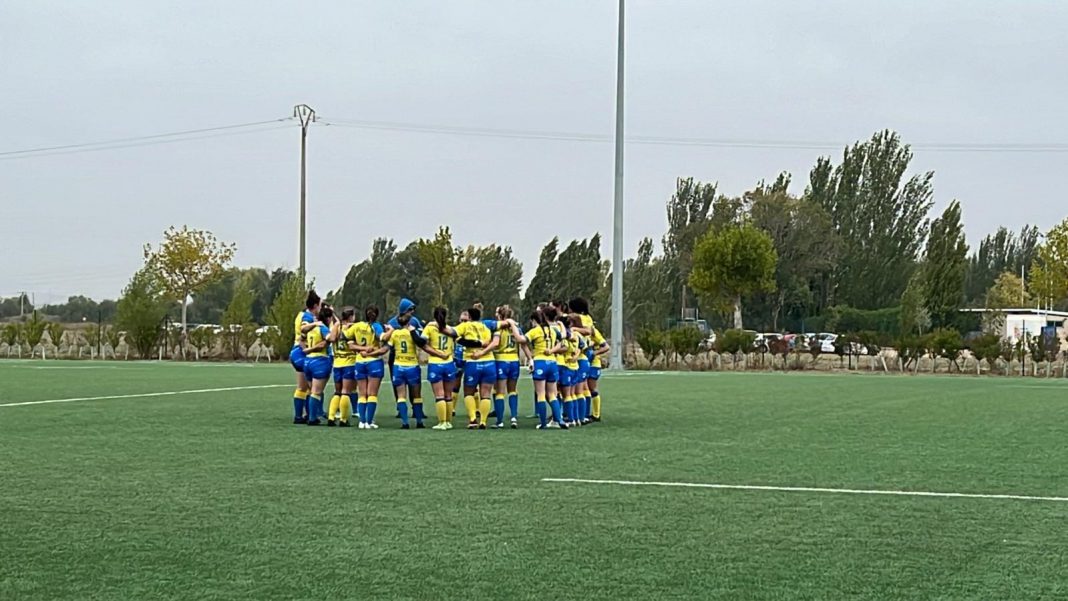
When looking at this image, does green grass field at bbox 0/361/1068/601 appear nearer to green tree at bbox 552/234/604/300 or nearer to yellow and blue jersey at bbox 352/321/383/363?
yellow and blue jersey at bbox 352/321/383/363

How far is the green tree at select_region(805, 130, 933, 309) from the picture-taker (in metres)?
72.6

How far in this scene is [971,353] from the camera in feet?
134

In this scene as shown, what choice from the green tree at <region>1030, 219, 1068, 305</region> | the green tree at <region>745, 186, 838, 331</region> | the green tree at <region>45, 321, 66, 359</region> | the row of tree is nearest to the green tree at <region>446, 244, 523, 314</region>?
the row of tree

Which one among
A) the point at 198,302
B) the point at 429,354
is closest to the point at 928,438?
the point at 429,354

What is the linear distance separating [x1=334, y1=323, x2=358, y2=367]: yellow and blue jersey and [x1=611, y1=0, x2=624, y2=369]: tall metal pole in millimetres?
Result: 22423

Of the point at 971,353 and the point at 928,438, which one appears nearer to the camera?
the point at 928,438

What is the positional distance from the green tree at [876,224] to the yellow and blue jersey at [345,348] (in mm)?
58435

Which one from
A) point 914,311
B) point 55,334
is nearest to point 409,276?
point 55,334

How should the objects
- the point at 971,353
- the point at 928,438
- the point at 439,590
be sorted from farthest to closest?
the point at 971,353
the point at 928,438
the point at 439,590

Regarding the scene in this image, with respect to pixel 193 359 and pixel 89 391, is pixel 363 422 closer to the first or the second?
pixel 89 391

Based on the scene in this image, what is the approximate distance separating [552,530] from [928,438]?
8694 mm

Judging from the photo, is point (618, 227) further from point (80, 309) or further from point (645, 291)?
point (80, 309)

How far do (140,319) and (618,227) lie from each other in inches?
845

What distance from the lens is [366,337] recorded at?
1780 centimetres
